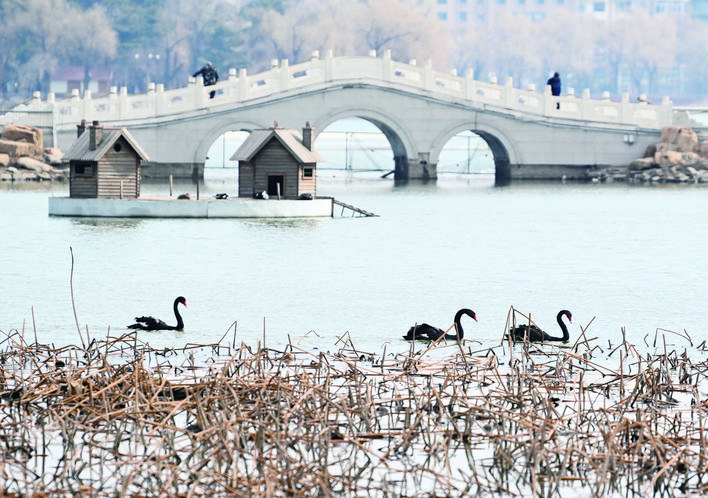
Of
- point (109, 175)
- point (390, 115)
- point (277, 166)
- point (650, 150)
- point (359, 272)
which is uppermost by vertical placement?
point (390, 115)

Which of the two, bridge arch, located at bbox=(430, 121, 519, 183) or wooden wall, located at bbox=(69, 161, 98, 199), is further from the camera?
bridge arch, located at bbox=(430, 121, 519, 183)

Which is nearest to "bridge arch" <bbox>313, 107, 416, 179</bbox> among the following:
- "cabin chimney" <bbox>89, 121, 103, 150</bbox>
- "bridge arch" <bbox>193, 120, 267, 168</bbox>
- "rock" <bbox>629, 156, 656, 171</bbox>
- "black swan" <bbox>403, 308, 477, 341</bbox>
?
"bridge arch" <bbox>193, 120, 267, 168</bbox>

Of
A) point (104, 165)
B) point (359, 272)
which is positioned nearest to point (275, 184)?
point (104, 165)

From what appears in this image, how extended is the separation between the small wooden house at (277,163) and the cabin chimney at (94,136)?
2.83 meters

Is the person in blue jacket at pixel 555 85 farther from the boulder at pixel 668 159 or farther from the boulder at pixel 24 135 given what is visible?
the boulder at pixel 24 135

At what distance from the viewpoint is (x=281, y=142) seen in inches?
1089

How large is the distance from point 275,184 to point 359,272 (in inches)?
376

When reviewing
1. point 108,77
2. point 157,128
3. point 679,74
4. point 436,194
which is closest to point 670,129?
point 436,194

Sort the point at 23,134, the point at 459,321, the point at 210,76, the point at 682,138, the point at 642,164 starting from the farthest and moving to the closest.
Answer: the point at 682,138 < the point at 642,164 < the point at 210,76 < the point at 23,134 < the point at 459,321

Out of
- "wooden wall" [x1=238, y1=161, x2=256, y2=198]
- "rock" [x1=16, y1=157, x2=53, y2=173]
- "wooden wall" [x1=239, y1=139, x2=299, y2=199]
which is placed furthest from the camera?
"rock" [x1=16, y1=157, x2=53, y2=173]

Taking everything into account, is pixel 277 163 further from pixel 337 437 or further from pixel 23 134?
pixel 337 437

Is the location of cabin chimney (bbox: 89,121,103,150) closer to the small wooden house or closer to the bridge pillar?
the small wooden house

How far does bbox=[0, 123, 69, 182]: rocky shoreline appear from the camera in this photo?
1610 inches

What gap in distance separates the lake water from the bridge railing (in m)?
10.3
